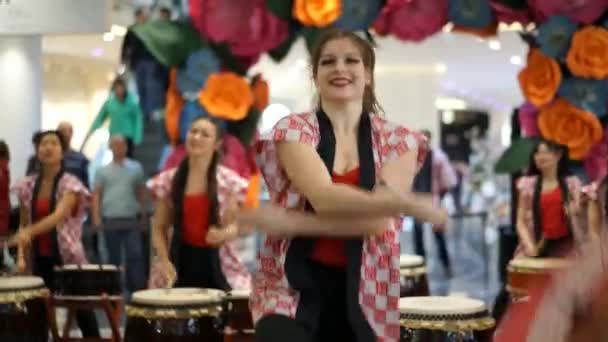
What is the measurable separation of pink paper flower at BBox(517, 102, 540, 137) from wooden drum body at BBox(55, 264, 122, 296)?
2530 mm

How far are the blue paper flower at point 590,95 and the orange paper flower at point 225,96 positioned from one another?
1894 millimetres

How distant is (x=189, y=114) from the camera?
6.17 m

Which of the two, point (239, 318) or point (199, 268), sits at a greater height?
point (199, 268)

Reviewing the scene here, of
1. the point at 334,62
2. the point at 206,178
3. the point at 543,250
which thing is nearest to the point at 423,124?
the point at 543,250

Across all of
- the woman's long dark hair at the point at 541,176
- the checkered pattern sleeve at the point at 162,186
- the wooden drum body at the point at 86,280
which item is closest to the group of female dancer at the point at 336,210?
the checkered pattern sleeve at the point at 162,186

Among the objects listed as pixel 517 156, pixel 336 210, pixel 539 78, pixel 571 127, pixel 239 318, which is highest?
pixel 539 78

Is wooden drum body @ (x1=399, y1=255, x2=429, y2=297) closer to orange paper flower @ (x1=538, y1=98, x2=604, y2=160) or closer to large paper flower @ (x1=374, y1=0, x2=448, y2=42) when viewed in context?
orange paper flower @ (x1=538, y1=98, x2=604, y2=160)

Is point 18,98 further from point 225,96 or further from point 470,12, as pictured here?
point 470,12

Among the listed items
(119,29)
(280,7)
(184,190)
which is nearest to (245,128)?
(280,7)

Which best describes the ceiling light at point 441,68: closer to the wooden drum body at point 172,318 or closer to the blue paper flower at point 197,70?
the blue paper flower at point 197,70

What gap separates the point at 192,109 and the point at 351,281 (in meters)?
3.85

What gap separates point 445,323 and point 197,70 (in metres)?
3.20

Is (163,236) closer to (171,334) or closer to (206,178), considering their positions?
(206,178)

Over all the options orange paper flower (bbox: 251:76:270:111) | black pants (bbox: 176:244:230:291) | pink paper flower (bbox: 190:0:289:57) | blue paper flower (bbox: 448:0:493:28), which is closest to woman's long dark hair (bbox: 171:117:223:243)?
black pants (bbox: 176:244:230:291)
